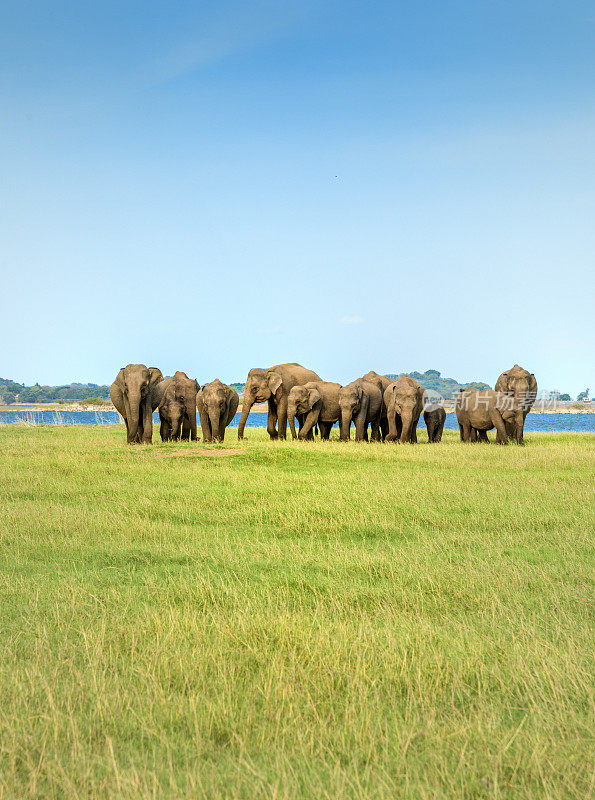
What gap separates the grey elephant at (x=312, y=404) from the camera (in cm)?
2723

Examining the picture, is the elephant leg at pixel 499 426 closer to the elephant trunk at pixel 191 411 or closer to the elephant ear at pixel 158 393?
the elephant trunk at pixel 191 411

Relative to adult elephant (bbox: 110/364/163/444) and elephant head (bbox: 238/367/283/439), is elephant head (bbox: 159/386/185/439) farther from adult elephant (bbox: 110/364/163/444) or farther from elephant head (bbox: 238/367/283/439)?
elephant head (bbox: 238/367/283/439)

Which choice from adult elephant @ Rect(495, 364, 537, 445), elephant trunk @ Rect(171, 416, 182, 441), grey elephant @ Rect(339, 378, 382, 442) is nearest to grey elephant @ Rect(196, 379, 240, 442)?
elephant trunk @ Rect(171, 416, 182, 441)

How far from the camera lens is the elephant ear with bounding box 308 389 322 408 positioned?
27.2 m

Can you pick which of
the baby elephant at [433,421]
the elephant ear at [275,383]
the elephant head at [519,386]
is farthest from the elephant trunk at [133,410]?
the elephant head at [519,386]

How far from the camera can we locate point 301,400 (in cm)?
2728

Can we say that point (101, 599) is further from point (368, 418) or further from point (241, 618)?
point (368, 418)

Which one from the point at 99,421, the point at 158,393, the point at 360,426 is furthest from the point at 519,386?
the point at 99,421

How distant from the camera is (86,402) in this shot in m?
173

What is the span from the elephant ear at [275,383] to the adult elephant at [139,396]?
479 centimetres

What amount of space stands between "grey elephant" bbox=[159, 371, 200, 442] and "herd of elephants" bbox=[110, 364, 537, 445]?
4 cm

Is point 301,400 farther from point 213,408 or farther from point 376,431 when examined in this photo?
point 376,431

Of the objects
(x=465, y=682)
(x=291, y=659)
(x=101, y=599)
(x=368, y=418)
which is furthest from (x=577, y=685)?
(x=368, y=418)

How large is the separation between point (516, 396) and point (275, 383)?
422 inches
